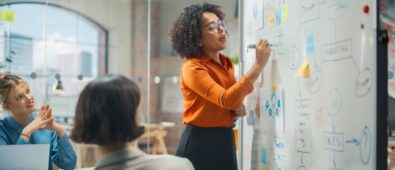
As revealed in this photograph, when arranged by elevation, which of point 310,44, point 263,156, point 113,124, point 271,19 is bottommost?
point 263,156

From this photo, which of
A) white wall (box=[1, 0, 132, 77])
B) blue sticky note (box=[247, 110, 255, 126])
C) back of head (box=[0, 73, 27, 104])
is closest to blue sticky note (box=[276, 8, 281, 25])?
blue sticky note (box=[247, 110, 255, 126])

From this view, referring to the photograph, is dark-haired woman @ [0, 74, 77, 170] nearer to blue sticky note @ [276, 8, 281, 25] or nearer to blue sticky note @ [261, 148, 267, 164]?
blue sticky note @ [261, 148, 267, 164]

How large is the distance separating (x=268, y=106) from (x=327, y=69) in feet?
1.85

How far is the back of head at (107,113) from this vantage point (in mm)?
1123

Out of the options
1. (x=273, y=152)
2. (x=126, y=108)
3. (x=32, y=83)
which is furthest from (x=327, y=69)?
(x=32, y=83)

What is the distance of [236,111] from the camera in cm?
188

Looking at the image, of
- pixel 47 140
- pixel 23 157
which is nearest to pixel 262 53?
pixel 23 157

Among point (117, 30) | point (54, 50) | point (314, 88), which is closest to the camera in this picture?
point (314, 88)

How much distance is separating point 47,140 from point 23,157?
0.39 meters

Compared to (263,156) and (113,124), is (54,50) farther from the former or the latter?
(113,124)

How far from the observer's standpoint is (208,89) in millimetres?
1729

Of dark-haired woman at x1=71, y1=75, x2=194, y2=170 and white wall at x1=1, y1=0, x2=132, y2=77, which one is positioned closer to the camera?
dark-haired woman at x1=71, y1=75, x2=194, y2=170

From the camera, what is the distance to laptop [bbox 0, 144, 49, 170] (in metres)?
1.93

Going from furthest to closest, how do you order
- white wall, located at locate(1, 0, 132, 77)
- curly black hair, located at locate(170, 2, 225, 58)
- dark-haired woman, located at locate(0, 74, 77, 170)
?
white wall, located at locate(1, 0, 132, 77), dark-haired woman, located at locate(0, 74, 77, 170), curly black hair, located at locate(170, 2, 225, 58)
